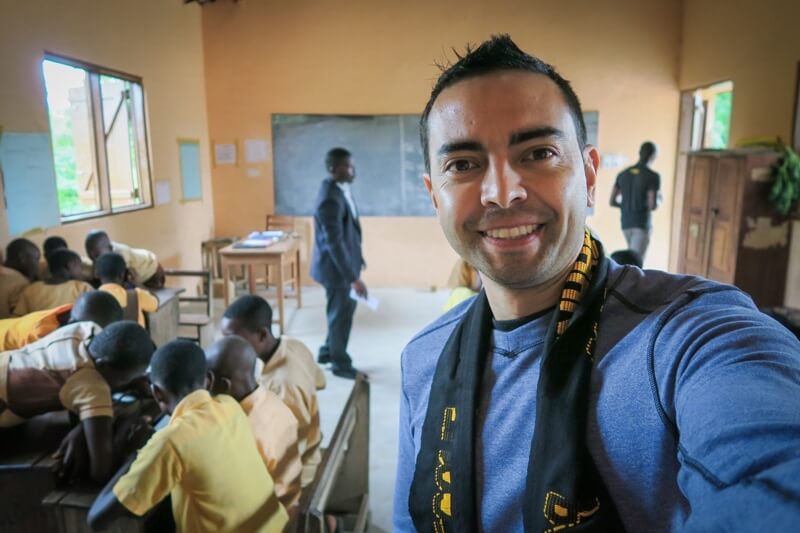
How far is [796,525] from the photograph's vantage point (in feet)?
1.25

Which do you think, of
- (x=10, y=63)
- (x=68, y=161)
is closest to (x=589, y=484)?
(x=10, y=63)

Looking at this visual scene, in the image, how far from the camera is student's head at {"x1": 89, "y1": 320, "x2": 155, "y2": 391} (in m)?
1.78

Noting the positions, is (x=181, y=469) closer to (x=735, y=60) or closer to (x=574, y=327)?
(x=574, y=327)

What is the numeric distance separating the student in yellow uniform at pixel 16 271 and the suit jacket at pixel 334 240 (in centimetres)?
166

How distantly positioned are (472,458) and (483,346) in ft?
0.54

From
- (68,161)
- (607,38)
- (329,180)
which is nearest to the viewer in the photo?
(329,180)

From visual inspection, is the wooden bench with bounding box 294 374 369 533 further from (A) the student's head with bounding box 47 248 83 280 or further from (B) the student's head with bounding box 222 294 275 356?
(A) the student's head with bounding box 47 248 83 280

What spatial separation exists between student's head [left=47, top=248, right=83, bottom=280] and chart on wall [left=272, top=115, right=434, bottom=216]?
3.08m

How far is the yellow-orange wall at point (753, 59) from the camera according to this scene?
12.5 feet

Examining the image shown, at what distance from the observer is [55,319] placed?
7.59 ft

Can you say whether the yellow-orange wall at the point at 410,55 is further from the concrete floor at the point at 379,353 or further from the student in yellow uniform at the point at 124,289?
the student in yellow uniform at the point at 124,289

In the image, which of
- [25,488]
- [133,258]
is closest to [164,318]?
[133,258]

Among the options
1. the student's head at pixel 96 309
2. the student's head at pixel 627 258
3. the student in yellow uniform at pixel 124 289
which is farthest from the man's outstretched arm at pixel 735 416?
the student in yellow uniform at pixel 124 289

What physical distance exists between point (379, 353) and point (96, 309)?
2.18 meters
